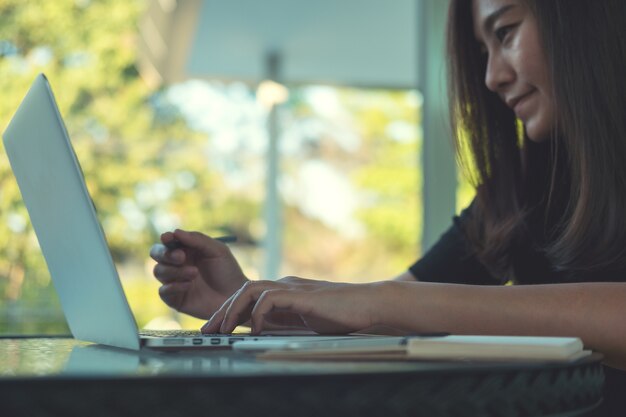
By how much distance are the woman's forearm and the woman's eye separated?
1.99 feet

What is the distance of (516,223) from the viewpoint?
137cm

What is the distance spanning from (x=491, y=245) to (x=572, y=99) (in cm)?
30

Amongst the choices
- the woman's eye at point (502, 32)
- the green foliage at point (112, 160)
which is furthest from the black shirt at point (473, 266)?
the green foliage at point (112, 160)

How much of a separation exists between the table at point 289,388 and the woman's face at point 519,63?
0.75m

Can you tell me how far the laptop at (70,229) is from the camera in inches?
27.8

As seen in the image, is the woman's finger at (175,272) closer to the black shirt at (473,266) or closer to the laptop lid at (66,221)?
the laptop lid at (66,221)

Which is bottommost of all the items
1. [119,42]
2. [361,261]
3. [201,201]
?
[361,261]

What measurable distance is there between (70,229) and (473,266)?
2.96 feet

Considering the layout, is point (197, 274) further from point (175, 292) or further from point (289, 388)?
point (289, 388)

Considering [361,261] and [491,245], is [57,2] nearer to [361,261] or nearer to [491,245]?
[361,261]

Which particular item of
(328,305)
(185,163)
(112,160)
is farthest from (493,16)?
(185,163)

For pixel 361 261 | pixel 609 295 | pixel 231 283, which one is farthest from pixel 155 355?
pixel 361 261

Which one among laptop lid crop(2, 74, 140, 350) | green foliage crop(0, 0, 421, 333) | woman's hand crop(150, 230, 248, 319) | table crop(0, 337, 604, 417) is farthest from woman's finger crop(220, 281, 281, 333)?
green foliage crop(0, 0, 421, 333)

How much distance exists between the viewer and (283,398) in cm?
47
